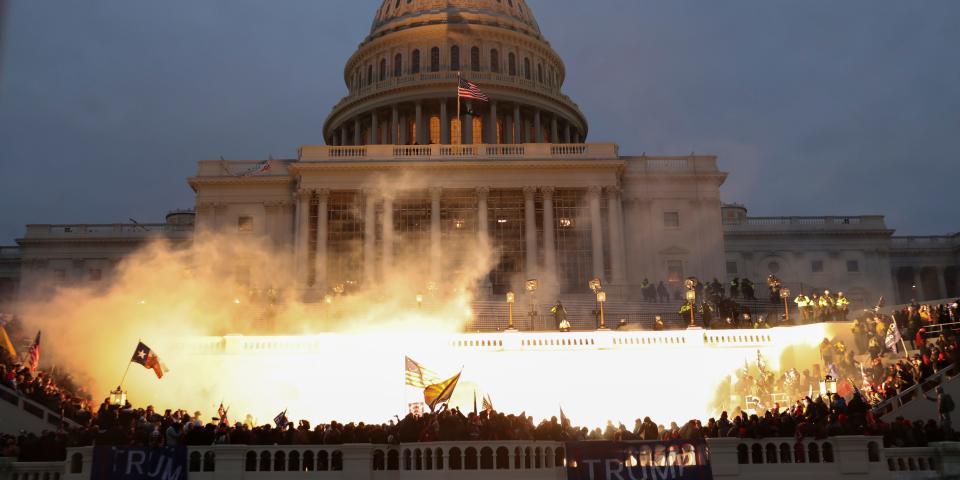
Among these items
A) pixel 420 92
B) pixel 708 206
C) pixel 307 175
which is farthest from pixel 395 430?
pixel 420 92

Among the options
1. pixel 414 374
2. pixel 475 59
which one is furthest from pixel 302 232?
pixel 475 59

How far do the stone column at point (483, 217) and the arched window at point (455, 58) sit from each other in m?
25.4

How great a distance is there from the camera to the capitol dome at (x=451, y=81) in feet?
240

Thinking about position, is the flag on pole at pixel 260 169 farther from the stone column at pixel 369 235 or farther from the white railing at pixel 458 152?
the stone column at pixel 369 235

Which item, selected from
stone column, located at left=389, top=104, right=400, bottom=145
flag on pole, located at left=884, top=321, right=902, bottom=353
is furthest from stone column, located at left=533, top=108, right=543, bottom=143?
flag on pole, located at left=884, top=321, right=902, bottom=353

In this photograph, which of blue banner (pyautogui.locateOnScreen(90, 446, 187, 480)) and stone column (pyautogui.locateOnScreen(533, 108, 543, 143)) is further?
stone column (pyautogui.locateOnScreen(533, 108, 543, 143))

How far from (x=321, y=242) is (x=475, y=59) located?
101 ft

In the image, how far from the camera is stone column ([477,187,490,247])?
52.3 meters

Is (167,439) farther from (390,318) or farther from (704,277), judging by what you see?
(704,277)

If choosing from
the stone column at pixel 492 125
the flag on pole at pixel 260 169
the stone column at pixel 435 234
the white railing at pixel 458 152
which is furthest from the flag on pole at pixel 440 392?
the stone column at pixel 492 125

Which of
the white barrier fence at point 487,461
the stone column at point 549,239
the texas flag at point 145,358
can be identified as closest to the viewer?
the white barrier fence at point 487,461

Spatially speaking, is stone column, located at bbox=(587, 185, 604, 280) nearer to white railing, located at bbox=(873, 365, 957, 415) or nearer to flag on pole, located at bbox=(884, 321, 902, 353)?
flag on pole, located at bbox=(884, 321, 902, 353)

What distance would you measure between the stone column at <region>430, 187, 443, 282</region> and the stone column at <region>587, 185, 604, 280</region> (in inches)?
350

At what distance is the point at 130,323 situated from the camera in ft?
120
